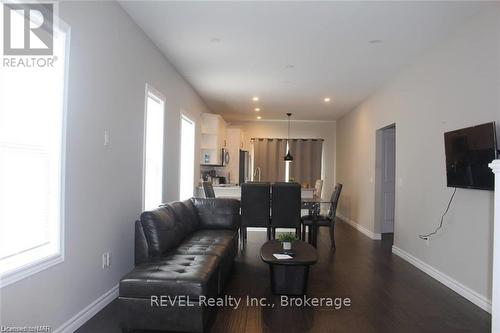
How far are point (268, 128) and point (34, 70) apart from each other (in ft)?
27.4

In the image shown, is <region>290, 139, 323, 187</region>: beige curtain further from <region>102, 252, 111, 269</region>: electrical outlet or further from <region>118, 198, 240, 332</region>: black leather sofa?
<region>102, 252, 111, 269</region>: electrical outlet

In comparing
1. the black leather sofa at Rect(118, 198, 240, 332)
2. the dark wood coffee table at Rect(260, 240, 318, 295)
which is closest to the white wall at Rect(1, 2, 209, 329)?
the black leather sofa at Rect(118, 198, 240, 332)

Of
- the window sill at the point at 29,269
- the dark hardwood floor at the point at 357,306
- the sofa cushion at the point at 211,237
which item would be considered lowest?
the dark hardwood floor at the point at 357,306

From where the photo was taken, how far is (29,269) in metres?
2.11

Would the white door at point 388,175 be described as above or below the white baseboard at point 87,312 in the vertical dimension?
above

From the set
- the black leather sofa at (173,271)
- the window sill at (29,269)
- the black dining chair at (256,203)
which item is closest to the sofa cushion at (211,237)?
the black leather sofa at (173,271)

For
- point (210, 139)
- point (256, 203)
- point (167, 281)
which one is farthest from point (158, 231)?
point (210, 139)

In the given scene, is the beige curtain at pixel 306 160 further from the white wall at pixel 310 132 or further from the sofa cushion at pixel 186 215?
the sofa cushion at pixel 186 215

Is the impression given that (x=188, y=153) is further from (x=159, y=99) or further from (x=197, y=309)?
(x=197, y=309)

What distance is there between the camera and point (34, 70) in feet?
7.50

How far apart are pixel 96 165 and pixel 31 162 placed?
659 millimetres

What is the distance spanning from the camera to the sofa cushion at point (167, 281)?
2441mm

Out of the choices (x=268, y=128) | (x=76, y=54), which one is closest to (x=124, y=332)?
(x=76, y=54)

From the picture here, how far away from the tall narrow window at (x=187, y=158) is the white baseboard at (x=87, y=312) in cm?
312
